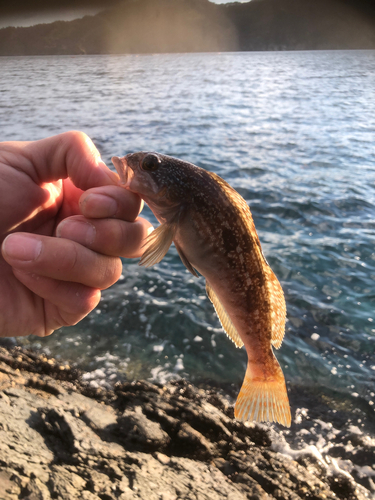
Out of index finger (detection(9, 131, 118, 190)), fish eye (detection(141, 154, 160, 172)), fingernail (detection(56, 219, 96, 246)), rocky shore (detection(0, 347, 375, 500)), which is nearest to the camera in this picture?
fish eye (detection(141, 154, 160, 172))

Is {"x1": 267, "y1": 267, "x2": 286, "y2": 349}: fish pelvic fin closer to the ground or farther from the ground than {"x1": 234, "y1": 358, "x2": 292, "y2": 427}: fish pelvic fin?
farther from the ground

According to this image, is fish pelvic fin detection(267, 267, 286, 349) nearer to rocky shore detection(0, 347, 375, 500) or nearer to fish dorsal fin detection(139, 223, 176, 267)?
fish dorsal fin detection(139, 223, 176, 267)

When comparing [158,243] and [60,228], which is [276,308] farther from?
[60,228]

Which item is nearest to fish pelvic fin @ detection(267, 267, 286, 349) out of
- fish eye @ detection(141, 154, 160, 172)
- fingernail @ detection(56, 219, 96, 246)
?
fish eye @ detection(141, 154, 160, 172)

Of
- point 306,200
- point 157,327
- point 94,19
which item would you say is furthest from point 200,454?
point 94,19

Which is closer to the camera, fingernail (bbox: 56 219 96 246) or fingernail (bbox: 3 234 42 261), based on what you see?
fingernail (bbox: 3 234 42 261)

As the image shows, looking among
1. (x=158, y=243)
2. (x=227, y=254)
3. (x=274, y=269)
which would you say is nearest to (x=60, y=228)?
(x=158, y=243)

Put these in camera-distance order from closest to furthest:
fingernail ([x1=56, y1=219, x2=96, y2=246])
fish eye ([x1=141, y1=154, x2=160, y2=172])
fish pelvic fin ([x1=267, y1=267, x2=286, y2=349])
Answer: fish pelvic fin ([x1=267, y1=267, x2=286, y2=349])
fish eye ([x1=141, y1=154, x2=160, y2=172])
fingernail ([x1=56, y1=219, x2=96, y2=246])

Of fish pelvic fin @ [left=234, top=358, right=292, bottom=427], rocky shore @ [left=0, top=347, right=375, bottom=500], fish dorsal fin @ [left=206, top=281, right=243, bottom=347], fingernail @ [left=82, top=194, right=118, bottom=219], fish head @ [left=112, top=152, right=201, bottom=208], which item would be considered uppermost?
fish head @ [left=112, top=152, right=201, bottom=208]
